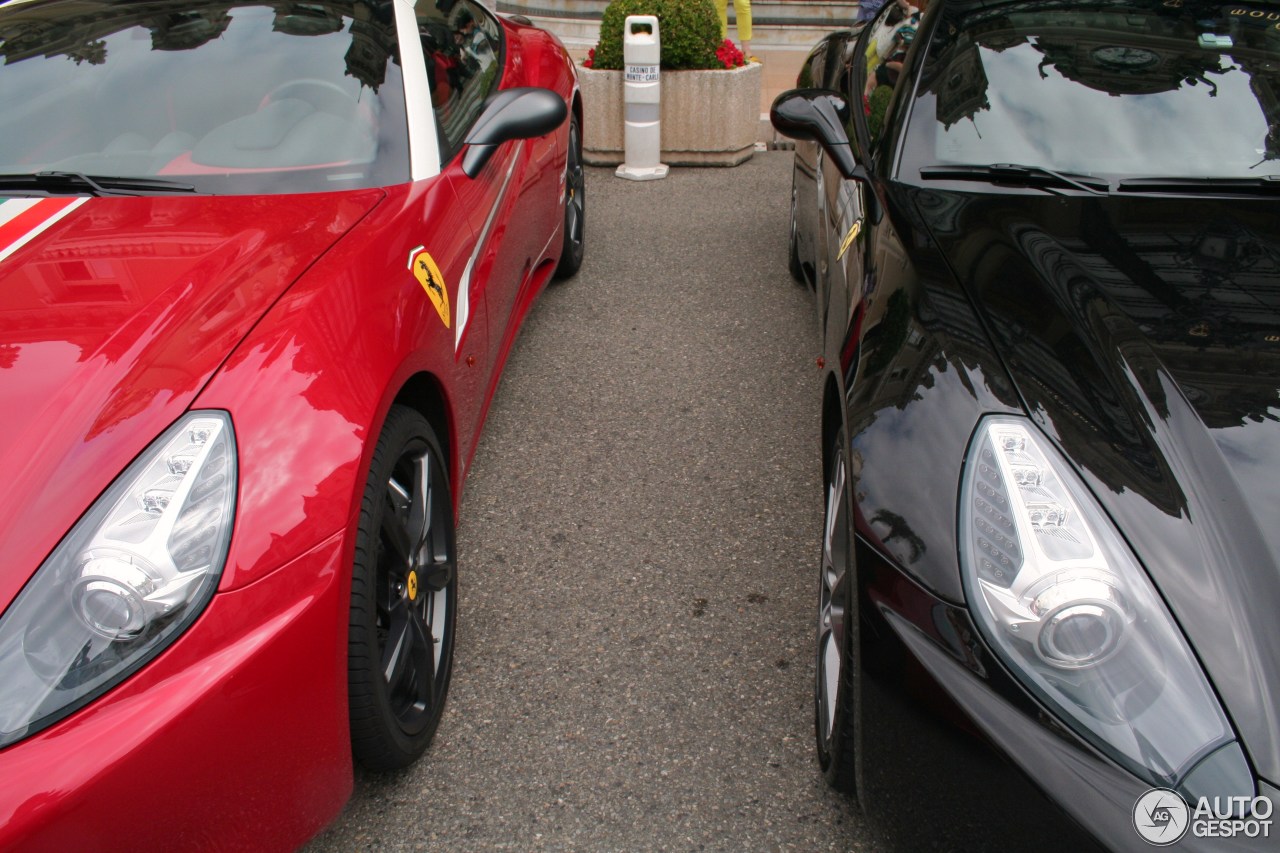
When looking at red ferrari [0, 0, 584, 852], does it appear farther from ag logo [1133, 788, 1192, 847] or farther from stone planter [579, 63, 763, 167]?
stone planter [579, 63, 763, 167]

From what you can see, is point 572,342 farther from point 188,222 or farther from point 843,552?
point 843,552

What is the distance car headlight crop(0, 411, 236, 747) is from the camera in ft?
3.95

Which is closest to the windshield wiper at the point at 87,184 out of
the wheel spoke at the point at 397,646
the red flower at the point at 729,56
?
the wheel spoke at the point at 397,646

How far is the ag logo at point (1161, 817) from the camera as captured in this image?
3.65 feet

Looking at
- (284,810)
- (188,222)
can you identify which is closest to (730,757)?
(284,810)

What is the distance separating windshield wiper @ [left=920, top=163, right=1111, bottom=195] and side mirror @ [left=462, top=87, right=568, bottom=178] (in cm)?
98

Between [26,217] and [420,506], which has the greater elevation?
[26,217]

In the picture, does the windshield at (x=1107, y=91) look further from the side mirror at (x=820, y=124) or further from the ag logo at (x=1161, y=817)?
the ag logo at (x=1161, y=817)

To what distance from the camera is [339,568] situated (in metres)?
1.50

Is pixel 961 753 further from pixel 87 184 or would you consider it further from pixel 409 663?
pixel 87 184

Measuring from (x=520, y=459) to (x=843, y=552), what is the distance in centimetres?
148

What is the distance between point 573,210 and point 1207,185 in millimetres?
2752

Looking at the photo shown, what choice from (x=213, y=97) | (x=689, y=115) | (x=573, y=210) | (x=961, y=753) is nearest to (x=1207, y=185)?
(x=961, y=753)

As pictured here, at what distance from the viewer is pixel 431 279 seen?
6.97 feet
